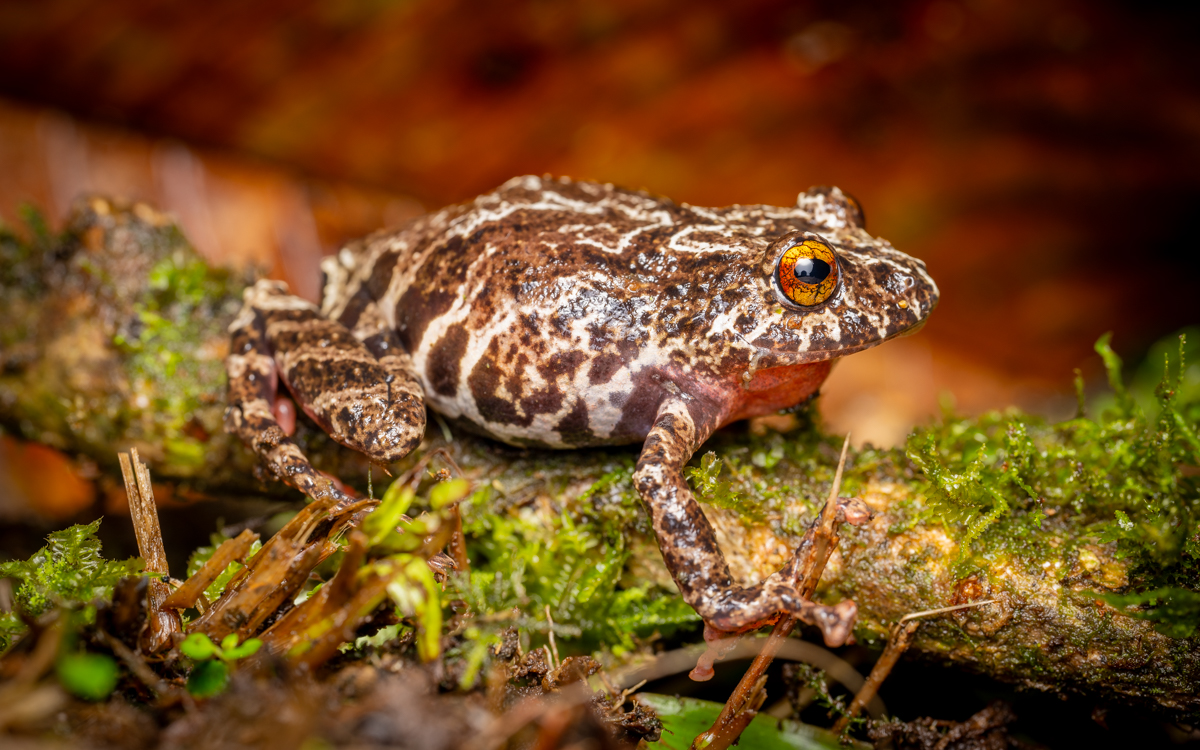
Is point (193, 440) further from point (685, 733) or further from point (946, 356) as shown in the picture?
point (946, 356)

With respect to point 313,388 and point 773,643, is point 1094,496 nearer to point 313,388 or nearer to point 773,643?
point 773,643

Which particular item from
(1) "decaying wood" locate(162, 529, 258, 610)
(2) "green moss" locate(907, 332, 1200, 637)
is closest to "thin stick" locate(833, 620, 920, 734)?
(2) "green moss" locate(907, 332, 1200, 637)

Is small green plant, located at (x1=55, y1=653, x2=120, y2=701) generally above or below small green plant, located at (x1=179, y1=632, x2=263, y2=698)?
above

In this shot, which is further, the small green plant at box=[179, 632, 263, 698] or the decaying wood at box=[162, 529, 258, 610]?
→ the decaying wood at box=[162, 529, 258, 610]

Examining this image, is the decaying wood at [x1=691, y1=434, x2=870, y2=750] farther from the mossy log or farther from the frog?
the mossy log

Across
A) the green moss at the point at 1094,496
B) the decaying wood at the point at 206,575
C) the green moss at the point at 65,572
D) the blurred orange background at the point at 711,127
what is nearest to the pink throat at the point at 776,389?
the green moss at the point at 1094,496

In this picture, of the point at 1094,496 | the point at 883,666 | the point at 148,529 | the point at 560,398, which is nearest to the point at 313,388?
the point at 148,529

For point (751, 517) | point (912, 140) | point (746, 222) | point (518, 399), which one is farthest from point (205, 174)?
point (912, 140)
